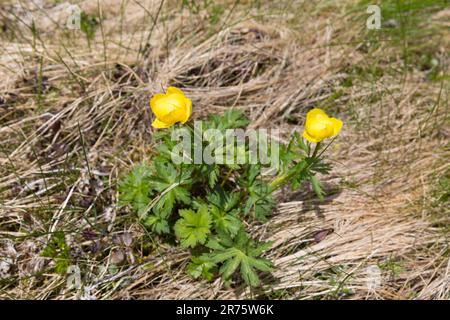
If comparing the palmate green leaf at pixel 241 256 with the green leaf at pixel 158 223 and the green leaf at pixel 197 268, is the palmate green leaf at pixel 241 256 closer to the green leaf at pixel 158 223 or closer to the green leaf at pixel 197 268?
the green leaf at pixel 197 268

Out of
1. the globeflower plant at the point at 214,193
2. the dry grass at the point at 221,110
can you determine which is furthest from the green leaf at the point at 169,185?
the dry grass at the point at 221,110

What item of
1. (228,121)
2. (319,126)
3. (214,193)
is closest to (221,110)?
(228,121)

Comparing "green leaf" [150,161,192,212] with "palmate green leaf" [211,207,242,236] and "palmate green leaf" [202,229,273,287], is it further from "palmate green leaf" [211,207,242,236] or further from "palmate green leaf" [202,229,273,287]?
"palmate green leaf" [202,229,273,287]

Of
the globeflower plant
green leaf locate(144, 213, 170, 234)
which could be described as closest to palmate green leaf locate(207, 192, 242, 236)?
the globeflower plant

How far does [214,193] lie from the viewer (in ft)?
6.88

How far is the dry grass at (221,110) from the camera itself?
212 centimetres

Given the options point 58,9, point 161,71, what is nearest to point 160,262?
point 161,71

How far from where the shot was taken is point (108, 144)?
2496 millimetres

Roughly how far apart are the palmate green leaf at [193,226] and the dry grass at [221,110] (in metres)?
0.18

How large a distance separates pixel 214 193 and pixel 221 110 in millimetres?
707

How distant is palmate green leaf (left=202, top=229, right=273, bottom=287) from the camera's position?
1894 mm

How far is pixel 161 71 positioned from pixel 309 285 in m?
1.48

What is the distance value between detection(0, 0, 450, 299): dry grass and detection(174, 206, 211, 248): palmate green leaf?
181mm
